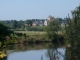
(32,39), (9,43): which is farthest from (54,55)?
(32,39)

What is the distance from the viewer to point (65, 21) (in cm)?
338

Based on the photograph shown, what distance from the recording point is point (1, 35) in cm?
3183

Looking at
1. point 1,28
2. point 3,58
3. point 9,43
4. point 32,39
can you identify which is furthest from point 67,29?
point 32,39

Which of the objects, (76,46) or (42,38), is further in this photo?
(42,38)

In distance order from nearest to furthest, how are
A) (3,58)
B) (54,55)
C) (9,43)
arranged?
(54,55) → (3,58) → (9,43)

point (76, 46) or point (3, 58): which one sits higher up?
point (76, 46)

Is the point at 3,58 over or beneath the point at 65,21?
beneath

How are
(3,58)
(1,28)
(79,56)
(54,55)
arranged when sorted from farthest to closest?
(1,28) → (3,58) → (54,55) → (79,56)

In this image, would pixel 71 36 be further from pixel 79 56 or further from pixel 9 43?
pixel 9 43

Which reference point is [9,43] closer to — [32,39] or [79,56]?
[32,39]

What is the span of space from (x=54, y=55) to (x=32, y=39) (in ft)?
155

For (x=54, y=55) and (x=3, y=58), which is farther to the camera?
(x=3, y=58)

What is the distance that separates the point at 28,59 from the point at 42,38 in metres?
26.4

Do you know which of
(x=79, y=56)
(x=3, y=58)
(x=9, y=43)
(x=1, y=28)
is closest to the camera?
(x=79, y=56)
